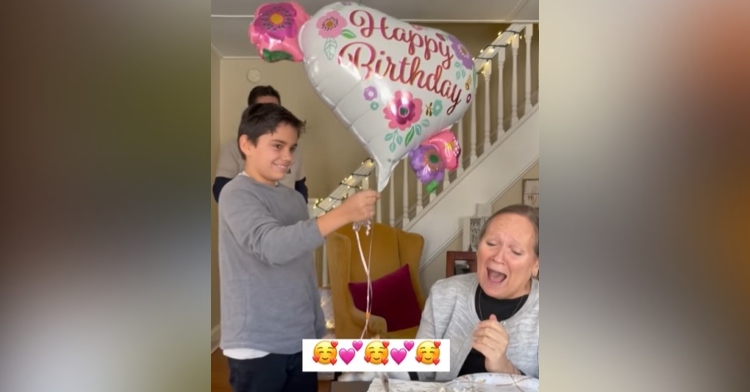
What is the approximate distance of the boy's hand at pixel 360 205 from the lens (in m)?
1.22

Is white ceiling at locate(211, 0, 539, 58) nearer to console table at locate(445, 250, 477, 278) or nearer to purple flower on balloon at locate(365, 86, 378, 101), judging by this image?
purple flower on balloon at locate(365, 86, 378, 101)

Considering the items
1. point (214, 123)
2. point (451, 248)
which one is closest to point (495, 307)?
point (451, 248)

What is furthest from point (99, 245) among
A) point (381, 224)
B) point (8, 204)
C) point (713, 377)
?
point (381, 224)

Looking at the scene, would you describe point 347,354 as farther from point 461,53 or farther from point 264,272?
point 461,53

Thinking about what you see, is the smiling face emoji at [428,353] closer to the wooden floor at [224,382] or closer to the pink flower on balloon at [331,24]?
the wooden floor at [224,382]

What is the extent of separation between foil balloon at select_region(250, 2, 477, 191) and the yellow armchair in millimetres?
197

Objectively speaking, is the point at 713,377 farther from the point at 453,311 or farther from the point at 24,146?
the point at 453,311

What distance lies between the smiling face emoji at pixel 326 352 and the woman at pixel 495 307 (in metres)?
0.18

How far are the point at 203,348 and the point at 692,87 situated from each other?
357 millimetres

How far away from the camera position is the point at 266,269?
1165 millimetres

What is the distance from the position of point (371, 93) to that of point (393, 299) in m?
0.50

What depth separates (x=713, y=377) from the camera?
1.11 feet

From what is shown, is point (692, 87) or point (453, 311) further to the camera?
point (453, 311)

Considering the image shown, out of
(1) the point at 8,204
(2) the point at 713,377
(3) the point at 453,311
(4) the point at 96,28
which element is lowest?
(3) the point at 453,311
